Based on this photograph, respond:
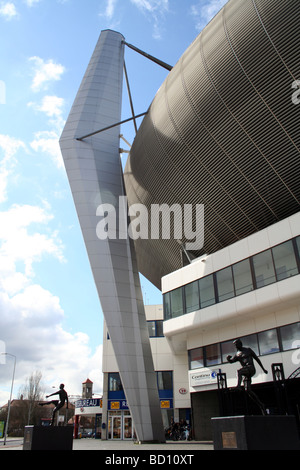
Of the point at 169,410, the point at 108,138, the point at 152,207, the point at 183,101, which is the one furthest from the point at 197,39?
the point at 169,410

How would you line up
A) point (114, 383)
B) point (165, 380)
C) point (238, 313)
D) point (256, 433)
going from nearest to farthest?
point (256, 433) < point (238, 313) < point (165, 380) < point (114, 383)

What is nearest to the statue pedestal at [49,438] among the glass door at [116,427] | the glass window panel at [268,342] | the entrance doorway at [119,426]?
the glass window panel at [268,342]

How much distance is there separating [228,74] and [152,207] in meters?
12.0

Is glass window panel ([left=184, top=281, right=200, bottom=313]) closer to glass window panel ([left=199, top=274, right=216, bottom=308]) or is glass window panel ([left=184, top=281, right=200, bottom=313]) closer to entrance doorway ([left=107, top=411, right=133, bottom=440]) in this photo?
glass window panel ([left=199, top=274, right=216, bottom=308])

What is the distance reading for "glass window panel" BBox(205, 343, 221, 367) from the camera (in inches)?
959

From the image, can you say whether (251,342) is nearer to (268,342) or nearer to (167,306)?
(268,342)

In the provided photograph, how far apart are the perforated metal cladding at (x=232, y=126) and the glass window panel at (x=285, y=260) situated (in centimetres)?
336

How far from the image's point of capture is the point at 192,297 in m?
25.9

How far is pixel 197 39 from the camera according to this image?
22.9 meters

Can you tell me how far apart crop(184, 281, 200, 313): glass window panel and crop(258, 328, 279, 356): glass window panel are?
4.97 m

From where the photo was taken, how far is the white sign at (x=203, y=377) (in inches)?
945

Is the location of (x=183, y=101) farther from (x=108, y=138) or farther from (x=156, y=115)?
(x=108, y=138)

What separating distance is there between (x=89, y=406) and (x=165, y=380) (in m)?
13.0

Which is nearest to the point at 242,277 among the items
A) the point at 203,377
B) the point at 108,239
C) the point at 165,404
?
the point at 203,377
